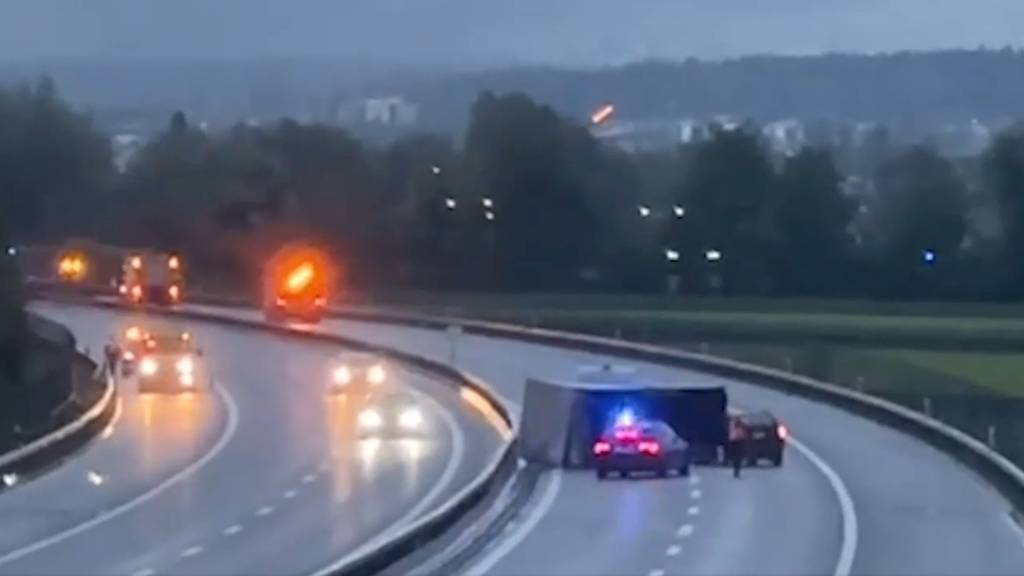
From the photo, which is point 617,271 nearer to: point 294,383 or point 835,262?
point 835,262

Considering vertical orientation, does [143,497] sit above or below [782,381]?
below

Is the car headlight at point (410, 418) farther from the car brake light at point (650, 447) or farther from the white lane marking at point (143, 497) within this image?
the car brake light at point (650, 447)

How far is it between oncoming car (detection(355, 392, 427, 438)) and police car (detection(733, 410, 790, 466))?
10390 mm

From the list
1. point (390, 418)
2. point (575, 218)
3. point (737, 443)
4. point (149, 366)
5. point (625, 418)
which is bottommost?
point (390, 418)

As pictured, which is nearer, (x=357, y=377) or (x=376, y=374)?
(x=357, y=377)

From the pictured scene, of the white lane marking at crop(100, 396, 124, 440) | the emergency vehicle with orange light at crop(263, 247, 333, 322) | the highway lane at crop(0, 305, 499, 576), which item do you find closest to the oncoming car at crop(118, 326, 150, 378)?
the highway lane at crop(0, 305, 499, 576)

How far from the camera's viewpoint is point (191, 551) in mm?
40938

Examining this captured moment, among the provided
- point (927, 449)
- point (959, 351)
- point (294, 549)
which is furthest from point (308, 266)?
point (294, 549)

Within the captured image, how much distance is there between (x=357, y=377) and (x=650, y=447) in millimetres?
25438

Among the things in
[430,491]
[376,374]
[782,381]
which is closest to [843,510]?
[430,491]

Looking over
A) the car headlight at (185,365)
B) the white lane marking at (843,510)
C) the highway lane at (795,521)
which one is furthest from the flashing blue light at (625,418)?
the car headlight at (185,365)

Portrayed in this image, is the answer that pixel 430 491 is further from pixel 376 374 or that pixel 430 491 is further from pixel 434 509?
pixel 376 374

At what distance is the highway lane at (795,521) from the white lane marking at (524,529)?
4cm

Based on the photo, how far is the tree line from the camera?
133875mm
